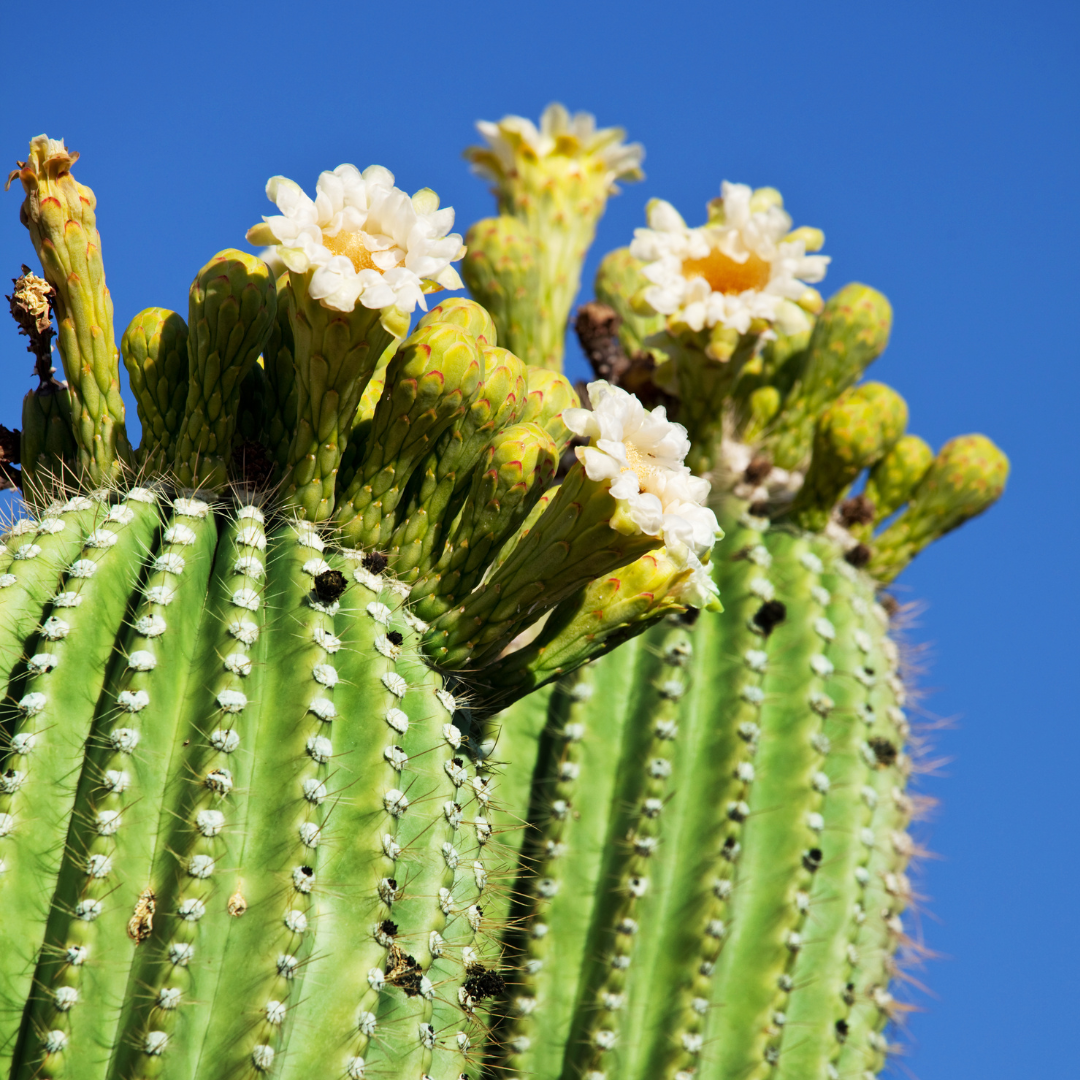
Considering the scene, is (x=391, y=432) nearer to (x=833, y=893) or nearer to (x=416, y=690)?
(x=416, y=690)

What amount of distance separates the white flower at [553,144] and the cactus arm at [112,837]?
2863mm

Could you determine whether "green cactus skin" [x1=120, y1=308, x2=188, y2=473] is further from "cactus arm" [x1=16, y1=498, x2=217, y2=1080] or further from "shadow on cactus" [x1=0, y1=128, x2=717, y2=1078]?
"cactus arm" [x1=16, y1=498, x2=217, y2=1080]

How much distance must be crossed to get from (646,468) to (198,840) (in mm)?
1220

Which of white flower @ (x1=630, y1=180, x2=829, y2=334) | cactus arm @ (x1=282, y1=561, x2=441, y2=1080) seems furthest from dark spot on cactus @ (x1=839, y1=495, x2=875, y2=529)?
cactus arm @ (x1=282, y1=561, x2=441, y2=1080)

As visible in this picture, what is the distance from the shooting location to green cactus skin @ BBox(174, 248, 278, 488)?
280 cm

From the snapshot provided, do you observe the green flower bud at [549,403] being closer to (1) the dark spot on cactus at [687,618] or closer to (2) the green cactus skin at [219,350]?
(2) the green cactus skin at [219,350]

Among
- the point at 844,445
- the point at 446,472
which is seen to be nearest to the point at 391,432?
the point at 446,472

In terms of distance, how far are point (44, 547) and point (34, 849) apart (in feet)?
2.15

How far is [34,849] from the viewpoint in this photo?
2.38 meters

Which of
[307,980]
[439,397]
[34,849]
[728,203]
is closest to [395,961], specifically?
[307,980]

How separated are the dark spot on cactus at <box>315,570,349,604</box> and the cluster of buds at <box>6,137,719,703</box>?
0.15m

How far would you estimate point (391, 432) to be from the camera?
9.29ft

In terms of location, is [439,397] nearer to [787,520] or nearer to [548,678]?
[548,678]

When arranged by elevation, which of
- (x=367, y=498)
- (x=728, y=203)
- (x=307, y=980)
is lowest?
(x=307, y=980)
